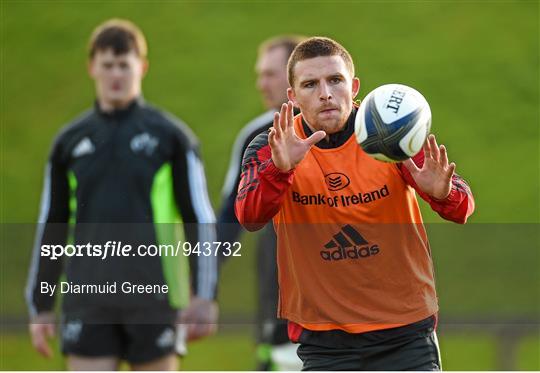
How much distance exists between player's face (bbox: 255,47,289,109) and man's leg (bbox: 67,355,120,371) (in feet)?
6.89

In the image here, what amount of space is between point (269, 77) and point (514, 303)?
4.74 meters

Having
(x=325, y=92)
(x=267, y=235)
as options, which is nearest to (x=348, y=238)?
(x=325, y=92)

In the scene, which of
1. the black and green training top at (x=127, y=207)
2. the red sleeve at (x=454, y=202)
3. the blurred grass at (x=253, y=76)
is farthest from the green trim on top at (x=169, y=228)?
the blurred grass at (x=253, y=76)

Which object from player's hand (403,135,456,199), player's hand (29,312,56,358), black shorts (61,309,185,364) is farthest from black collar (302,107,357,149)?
player's hand (29,312,56,358)

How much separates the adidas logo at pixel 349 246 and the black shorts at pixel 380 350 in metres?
0.33

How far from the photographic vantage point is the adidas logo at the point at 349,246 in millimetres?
4301

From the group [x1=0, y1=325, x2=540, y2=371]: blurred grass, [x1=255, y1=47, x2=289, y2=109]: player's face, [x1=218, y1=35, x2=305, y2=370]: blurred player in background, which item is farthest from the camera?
[x1=0, y1=325, x2=540, y2=371]: blurred grass

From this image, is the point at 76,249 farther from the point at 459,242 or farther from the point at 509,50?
the point at 509,50

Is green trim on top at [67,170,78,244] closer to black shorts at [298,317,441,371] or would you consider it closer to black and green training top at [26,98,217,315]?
black and green training top at [26,98,217,315]

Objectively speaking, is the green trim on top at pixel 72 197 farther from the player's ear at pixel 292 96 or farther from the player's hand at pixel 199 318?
the player's ear at pixel 292 96

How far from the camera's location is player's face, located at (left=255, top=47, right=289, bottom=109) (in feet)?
23.0

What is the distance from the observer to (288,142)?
4.14 metres

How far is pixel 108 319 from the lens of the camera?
19.9 feet

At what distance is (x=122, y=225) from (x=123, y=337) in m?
0.70
